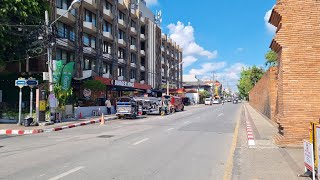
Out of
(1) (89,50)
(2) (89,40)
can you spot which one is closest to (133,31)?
(2) (89,40)

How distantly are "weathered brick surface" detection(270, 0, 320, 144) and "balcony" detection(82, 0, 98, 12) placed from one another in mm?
35726

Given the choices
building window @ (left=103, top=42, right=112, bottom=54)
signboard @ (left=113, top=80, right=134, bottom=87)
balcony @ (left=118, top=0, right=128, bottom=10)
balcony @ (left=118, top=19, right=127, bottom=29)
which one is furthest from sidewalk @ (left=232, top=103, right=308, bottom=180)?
balcony @ (left=118, top=0, right=128, bottom=10)

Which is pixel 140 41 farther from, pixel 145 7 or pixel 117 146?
pixel 117 146

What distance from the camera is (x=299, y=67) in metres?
12.9

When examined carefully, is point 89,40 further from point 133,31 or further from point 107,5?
point 133,31

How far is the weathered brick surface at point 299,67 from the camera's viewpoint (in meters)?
12.7

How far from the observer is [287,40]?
1302 centimetres

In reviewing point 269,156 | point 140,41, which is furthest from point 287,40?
point 140,41

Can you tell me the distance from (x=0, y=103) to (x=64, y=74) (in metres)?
6.09

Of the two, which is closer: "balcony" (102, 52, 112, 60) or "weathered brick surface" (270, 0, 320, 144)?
"weathered brick surface" (270, 0, 320, 144)

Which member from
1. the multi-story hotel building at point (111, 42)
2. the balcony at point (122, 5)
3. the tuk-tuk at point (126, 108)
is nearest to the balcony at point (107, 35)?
the multi-story hotel building at point (111, 42)

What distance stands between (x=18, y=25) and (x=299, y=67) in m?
20.4

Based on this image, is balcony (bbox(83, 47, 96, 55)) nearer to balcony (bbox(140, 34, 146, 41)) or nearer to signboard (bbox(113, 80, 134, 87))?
signboard (bbox(113, 80, 134, 87))

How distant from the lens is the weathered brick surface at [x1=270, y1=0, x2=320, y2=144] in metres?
12.7
